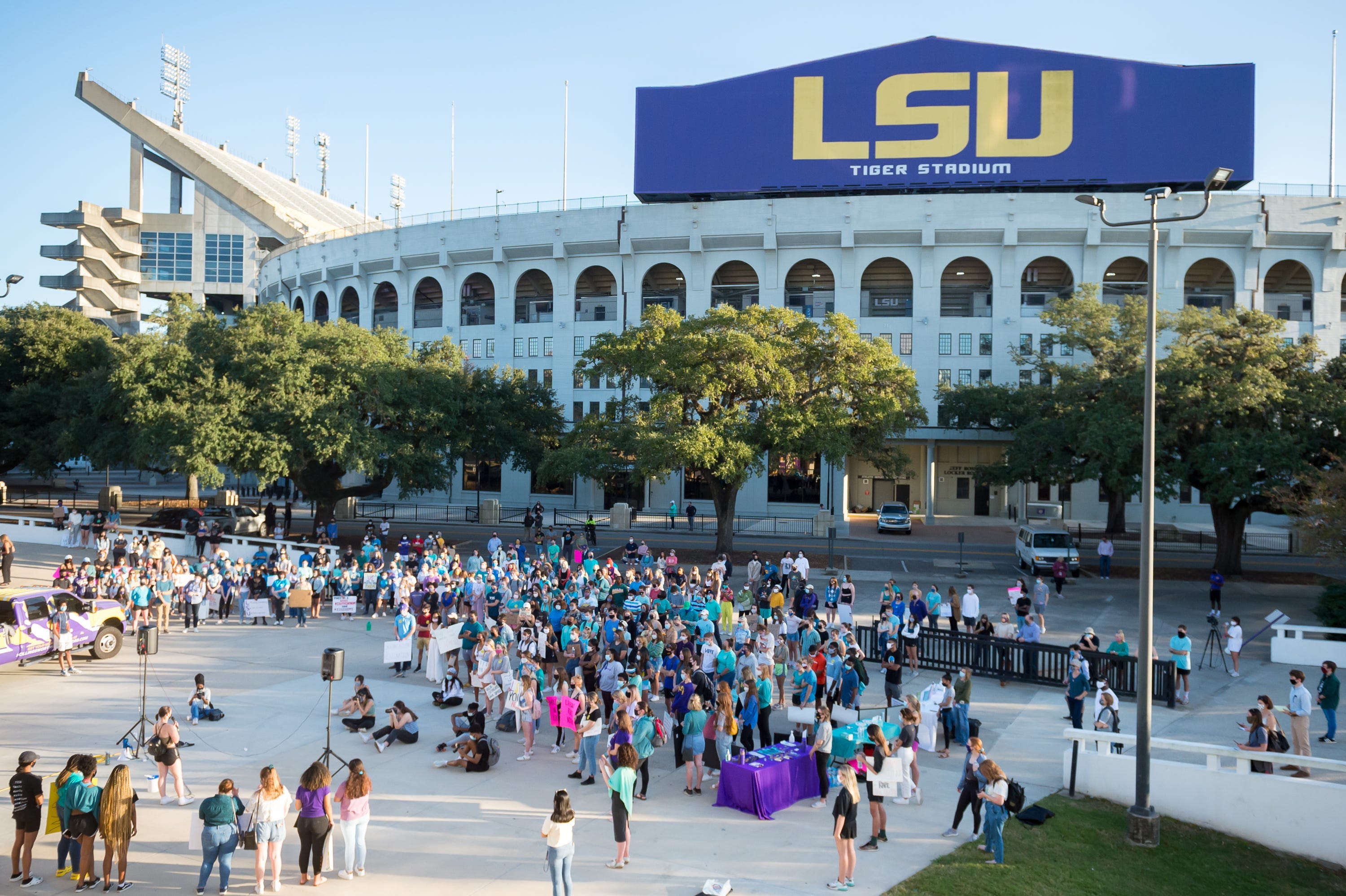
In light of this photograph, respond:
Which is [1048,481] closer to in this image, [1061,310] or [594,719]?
[1061,310]

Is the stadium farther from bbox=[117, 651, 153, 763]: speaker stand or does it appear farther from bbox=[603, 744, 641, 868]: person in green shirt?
bbox=[603, 744, 641, 868]: person in green shirt

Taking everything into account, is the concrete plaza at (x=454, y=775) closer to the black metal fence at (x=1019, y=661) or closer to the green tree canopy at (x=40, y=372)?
the black metal fence at (x=1019, y=661)

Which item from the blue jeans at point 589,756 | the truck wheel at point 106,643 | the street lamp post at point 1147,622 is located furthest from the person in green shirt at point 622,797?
the truck wheel at point 106,643

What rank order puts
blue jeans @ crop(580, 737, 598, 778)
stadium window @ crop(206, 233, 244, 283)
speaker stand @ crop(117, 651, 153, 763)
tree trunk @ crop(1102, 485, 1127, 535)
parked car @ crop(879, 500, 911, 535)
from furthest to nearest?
1. stadium window @ crop(206, 233, 244, 283)
2. parked car @ crop(879, 500, 911, 535)
3. tree trunk @ crop(1102, 485, 1127, 535)
4. speaker stand @ crop(117, 651, 153, 763)
5. blue jeans @ crop(580, 737, 598, 778)

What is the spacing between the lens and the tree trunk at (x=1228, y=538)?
31906 millimetres

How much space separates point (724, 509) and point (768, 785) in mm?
24470

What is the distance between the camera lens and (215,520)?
38.2 meters

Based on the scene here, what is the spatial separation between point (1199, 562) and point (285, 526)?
40.1 meters

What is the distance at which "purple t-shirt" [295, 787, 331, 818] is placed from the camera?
9.80 m

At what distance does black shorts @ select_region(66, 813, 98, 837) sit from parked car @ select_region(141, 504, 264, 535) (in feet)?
92.6

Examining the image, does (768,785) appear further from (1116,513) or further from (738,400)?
(1116,513)

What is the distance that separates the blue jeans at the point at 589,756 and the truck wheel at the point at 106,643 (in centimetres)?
1291

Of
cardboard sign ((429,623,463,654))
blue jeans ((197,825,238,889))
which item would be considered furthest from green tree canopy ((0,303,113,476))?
blue jeans ((197,825,238,889))

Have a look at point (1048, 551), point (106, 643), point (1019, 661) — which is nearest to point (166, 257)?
point (106, 643)
